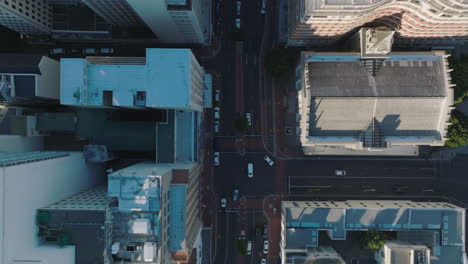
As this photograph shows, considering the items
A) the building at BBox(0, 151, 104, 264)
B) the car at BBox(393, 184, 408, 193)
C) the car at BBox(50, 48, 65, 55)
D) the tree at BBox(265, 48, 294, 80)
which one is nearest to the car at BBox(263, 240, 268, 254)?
the car at BBox(393, 184, 408, 193)

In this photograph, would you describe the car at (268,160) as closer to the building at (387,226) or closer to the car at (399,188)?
the building at (387,226)

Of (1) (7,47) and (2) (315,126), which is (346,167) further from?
(1) (7,47)

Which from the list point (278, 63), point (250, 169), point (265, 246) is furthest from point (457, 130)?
point (265, 246)

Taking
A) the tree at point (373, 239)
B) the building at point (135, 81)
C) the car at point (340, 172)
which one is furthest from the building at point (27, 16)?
the tree at point (373, 239)

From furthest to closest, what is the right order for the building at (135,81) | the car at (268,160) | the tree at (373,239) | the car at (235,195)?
the car at (235,195), the car at (268,160), the tree at (373,239), the building at (135,81)

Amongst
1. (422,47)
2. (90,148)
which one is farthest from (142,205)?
(422,47)

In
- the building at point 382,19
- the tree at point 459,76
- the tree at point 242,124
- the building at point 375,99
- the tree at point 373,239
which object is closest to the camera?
the building at point 382,19
